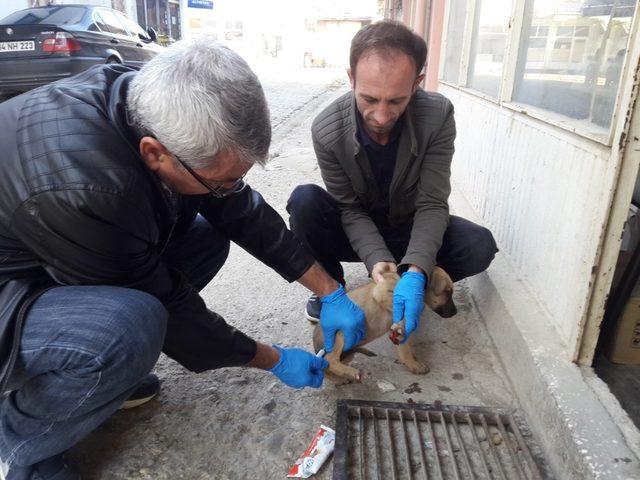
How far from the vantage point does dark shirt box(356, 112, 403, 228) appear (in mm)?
2553

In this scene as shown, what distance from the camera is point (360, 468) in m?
1.93

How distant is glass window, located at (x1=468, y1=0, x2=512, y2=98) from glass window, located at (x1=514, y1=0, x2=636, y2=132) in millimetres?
247

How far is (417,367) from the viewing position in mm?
2496

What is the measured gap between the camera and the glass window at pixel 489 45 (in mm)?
3469

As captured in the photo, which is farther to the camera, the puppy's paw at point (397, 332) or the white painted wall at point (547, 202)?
the puppy's paw at point (397, 332)

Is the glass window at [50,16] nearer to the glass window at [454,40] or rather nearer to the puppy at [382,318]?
the glass window at [454,40]

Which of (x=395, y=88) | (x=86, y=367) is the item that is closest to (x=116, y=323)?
(x=86, y=367)

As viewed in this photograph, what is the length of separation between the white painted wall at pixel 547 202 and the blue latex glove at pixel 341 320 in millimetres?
852

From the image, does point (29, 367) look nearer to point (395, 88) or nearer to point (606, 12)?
point (395, 88)

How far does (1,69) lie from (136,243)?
7.47 metres

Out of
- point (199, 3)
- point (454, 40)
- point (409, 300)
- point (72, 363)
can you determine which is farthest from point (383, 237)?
point (199, 3)

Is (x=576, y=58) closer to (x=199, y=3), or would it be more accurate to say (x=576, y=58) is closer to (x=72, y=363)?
(x=72, y=363)

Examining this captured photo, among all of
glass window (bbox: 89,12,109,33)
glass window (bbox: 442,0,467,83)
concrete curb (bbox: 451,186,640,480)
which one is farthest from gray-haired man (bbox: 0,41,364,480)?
glass window (bbox: 89,12,109,33)

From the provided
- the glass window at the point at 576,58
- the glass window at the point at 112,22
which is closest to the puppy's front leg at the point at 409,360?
Result: the glass window at the point at 576,58
